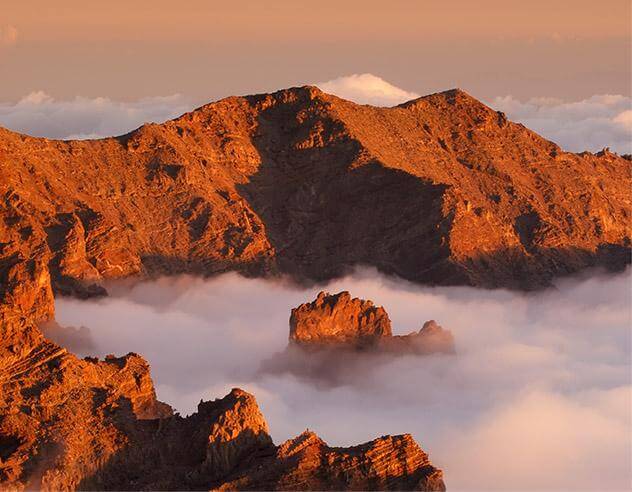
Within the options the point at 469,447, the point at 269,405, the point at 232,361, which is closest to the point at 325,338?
the point at 232,361

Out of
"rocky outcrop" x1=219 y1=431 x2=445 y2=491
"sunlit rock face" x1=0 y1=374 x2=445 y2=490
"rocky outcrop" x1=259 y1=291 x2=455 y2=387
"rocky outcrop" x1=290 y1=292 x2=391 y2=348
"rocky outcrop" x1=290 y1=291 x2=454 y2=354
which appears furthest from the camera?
"rocky outcrop" x1=290 y1=291 x2=454 y2=354

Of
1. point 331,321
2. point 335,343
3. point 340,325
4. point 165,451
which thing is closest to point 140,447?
point 165,451

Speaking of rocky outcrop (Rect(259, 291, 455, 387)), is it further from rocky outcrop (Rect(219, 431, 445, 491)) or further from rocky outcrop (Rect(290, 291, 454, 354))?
rocky outcrop (Rect(219, 431, 445, 491))

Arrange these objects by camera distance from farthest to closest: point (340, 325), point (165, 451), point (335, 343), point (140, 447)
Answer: point (335, 343)
point (340, 325)
point (165, 451)
point (140, 447)

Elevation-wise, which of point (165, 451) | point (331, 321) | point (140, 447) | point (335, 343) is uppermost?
point (331, 321)

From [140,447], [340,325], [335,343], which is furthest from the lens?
[335,343]

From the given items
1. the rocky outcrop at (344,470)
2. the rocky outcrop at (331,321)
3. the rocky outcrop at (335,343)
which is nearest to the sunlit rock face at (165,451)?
the rocky outcrop at (344,470)

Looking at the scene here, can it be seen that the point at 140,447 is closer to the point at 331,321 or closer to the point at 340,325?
the point at 331,321

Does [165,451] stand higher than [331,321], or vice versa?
[331,321]

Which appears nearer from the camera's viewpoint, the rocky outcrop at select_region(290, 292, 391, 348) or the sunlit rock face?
the sunlit rock face

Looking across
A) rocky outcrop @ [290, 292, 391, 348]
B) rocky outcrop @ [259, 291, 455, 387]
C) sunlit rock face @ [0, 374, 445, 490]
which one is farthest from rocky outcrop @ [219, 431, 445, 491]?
rocky outcrop @ [290, 292, 391, 348]
